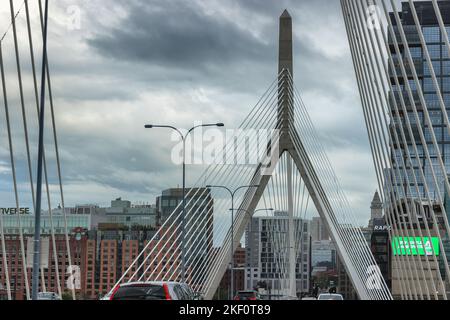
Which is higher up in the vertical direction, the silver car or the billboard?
the billboard

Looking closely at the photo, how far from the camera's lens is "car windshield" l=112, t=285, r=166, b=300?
682 inches

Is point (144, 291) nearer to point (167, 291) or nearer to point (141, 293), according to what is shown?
point (141, 293)

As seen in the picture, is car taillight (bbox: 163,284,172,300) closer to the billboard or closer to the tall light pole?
the tall light pole

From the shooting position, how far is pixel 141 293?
17.6 m

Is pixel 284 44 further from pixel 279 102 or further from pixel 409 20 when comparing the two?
pixel 409 20

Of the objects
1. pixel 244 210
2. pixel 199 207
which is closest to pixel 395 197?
pixel 199 207

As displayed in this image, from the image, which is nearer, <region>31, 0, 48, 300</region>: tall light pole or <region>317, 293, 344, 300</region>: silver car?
<region>31, 0, 48, 300</region>: tall light pole

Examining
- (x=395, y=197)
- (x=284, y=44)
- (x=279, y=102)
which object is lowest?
(x=395, y=197)

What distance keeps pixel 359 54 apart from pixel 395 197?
5.80 metres

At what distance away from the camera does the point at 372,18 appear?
28.2 meters
